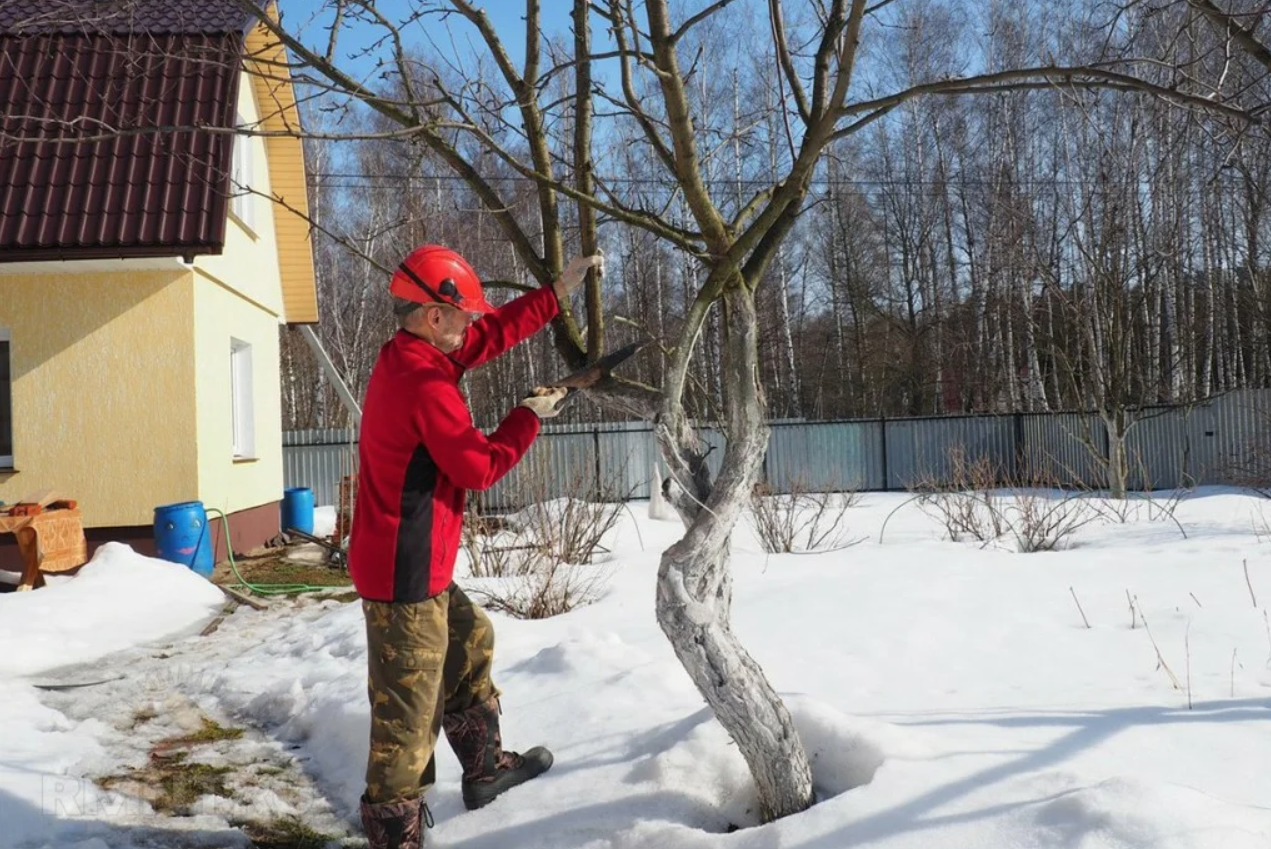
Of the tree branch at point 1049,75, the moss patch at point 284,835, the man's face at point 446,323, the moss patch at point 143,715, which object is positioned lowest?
the moss patch at point 284,835

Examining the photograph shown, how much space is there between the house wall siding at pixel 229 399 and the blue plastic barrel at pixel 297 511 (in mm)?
213

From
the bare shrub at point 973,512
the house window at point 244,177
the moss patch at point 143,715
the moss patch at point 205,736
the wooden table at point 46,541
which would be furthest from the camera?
the house window at point 244,177

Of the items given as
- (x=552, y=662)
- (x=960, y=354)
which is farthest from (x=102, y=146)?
(x=960, y=354)

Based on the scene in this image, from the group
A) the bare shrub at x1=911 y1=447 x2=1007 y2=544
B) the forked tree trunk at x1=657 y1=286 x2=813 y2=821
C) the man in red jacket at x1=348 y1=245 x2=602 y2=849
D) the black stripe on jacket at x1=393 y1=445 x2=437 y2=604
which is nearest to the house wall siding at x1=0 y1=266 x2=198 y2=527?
the bare shrub at x1=911 y1=447 x2=1007 y2=544

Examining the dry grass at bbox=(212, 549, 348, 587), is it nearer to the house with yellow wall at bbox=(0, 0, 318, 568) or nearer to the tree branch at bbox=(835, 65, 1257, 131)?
the house with yellow wall at bbox=(0, 0, 318, 568)

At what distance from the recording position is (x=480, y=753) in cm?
317

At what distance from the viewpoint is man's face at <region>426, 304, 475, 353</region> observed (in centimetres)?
290

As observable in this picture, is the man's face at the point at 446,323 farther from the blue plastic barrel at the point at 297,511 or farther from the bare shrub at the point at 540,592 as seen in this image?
the blue plastic barrel at the point at 297,511

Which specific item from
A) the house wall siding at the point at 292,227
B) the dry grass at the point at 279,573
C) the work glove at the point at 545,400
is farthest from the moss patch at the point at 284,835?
the house wall siding at the point at 292,227

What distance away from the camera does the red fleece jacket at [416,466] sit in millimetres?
2727

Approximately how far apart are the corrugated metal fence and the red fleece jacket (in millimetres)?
11528

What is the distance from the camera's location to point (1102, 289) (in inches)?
527

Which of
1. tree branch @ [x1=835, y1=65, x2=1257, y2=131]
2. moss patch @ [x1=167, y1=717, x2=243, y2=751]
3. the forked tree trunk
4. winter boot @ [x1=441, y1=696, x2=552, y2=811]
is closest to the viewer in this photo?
tree branch @ [x1=835, y1=65, x2=1257, y2=131]

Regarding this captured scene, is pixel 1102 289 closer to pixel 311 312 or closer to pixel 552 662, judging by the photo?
pixel 311 312
